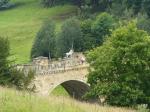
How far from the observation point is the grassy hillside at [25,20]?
3739 inches

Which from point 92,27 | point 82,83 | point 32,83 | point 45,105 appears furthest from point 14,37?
point 45,105

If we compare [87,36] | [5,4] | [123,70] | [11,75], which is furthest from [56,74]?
[5,4]

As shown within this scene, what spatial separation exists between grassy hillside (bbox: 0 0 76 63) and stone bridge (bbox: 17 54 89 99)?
97.2ft

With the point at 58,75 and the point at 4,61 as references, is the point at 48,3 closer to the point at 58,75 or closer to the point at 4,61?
the point at 58,75

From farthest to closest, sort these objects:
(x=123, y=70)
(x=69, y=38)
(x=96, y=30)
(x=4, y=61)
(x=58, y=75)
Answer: (x=96, y=30) < (x=69, y=38) < (x=58, y=75) < (x=4, y=61) < (x=123, y=70)

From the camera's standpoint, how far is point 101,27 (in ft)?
288

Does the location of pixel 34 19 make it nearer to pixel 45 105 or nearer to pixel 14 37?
pixel 14 37

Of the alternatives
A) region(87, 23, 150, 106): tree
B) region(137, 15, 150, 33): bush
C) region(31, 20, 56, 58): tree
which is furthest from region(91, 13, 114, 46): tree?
region(87, 23, 150, 106): tree

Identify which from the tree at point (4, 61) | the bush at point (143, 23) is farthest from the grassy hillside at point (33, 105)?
the bush at point (143, 23)

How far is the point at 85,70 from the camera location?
58844 millimetres

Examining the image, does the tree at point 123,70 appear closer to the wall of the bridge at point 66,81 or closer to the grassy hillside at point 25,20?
the wall of the bridge at point 66,81

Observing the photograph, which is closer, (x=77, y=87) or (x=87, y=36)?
(x=77, y=87)

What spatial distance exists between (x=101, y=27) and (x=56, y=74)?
3348 cm

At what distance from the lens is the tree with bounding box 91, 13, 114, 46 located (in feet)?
282
